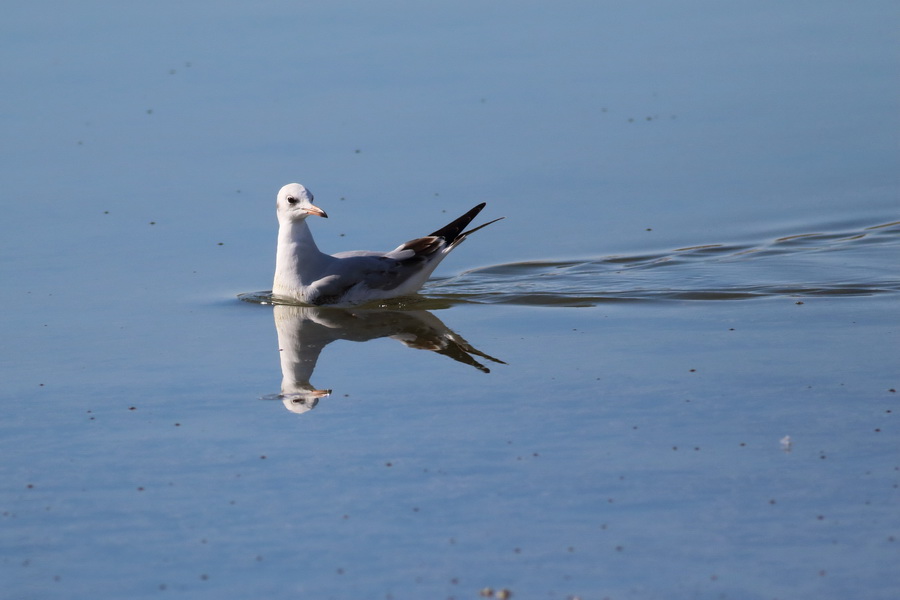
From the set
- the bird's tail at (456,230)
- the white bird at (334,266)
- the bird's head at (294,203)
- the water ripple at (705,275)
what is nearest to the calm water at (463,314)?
the water ripple at (705,275)

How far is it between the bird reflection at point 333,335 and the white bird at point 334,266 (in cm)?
15

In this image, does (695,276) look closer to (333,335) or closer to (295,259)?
(333,335)

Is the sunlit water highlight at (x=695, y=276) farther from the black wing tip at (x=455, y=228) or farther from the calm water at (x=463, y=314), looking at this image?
the black wing tip at (x=455, y=228)

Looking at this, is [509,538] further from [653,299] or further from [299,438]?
[653,299]

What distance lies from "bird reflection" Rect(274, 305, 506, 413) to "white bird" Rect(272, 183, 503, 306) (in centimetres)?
15

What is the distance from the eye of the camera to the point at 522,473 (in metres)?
6.73

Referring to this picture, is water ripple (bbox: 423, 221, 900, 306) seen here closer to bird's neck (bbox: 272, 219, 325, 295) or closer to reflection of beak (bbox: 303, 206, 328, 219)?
bird's neck (bbox: 272, 219, 325, 295)

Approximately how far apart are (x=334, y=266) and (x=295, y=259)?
0.30m

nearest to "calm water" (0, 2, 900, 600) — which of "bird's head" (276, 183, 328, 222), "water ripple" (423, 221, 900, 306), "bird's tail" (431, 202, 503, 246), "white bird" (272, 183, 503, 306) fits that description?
"water ripple" (423, 221, 900, 306)

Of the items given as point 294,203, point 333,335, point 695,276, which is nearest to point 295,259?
point 294,203

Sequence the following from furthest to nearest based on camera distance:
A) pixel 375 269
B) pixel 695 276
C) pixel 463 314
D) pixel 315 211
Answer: pixel 695 276, pixel 375 269, pixel 463 314, pixel 315 211

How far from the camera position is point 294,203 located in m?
10.2

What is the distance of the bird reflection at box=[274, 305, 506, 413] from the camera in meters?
8.35

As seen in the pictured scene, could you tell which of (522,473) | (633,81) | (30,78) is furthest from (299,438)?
(30,78)
